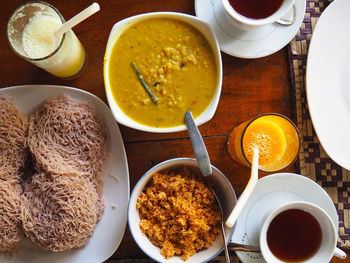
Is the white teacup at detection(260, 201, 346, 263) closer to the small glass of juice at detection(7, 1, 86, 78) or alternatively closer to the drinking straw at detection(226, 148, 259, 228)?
the drinking straw at detection(226, 148, 259, 228)

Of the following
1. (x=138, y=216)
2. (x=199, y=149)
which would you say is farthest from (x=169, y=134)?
(x=138, y=216)

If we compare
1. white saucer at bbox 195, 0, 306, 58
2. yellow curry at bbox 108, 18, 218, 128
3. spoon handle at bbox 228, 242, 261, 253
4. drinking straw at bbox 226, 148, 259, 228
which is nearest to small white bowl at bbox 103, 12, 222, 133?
yellow curry at bbox 108, 18, 218, 128

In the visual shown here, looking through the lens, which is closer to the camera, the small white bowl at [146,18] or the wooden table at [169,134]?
the small white bowl at [146,18]

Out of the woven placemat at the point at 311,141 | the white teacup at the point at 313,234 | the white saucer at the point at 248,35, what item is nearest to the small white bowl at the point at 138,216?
the white teacup at the point at 313,234

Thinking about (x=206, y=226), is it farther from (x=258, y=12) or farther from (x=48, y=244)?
(x=258, y=12)

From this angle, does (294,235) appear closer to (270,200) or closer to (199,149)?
(270,200)

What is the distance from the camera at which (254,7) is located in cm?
177

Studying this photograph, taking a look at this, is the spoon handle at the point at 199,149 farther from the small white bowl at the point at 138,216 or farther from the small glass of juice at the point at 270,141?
the small glass of juice at the point at 270,141

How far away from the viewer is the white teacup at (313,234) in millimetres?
1639

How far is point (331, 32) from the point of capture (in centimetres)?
185

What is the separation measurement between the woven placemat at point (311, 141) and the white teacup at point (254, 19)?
0.26m

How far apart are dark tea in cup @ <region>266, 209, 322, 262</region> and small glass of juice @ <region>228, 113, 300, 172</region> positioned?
0.75 ft

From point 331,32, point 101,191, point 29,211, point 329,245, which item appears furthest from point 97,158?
point 331,32

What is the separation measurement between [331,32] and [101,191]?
1.37 m
